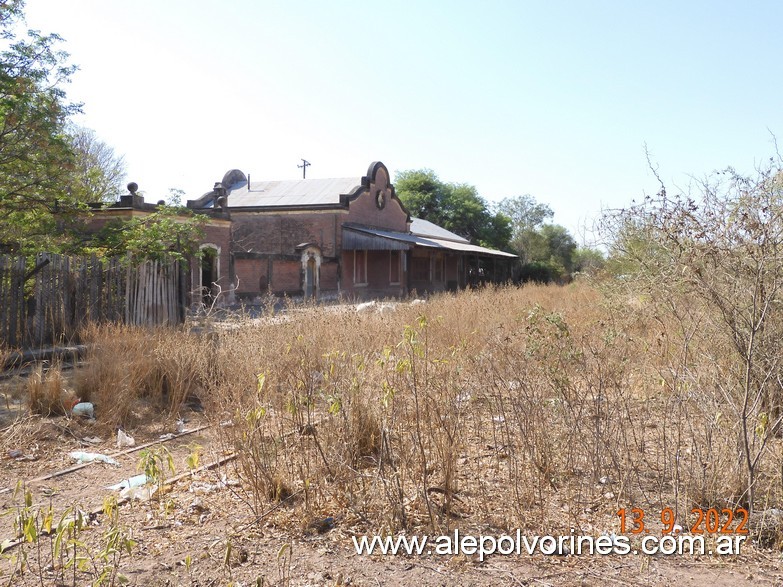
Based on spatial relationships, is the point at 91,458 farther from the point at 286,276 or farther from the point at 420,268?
the point at 420,268

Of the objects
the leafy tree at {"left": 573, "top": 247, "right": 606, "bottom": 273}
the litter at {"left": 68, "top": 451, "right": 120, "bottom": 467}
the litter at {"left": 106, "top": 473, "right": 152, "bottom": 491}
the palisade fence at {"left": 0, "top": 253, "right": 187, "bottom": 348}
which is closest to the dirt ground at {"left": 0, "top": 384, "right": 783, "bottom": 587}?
the litter at {"left": 106, "top": 473, "right": 152, "bottom": 491}

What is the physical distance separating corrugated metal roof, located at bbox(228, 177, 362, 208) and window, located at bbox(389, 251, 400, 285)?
391 cm

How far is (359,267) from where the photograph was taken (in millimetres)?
28422

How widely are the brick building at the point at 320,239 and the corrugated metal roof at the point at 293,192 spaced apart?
47 millimetres

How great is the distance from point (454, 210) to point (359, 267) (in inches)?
774

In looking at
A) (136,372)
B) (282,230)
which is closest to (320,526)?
(136,372)

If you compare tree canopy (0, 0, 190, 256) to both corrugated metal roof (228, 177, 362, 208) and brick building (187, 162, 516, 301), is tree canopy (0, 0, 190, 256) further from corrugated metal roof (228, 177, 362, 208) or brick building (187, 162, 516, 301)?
corrugated metal roof (228, 177, 362, 208)

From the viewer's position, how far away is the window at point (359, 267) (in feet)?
92.1

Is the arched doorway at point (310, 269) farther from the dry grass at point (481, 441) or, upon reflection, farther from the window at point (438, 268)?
the dry grass at point (481, 441)

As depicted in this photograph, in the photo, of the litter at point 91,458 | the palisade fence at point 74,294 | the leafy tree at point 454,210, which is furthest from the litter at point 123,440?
the leafy tree at point 454,210

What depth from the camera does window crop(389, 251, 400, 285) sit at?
30.1 metres

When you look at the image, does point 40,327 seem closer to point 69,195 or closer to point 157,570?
point 69,195

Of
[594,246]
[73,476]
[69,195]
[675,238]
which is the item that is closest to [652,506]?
[675,238]

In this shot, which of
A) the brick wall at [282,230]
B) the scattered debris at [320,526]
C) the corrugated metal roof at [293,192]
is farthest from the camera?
the corrugated metal roof at [293,192]
